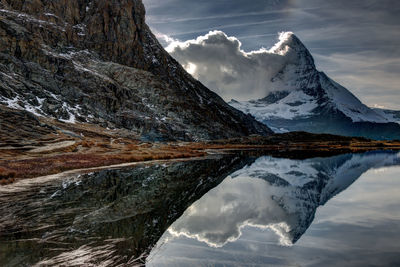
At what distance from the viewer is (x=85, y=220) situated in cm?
1834

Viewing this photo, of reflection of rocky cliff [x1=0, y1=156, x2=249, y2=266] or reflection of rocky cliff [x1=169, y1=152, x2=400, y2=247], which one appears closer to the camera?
reflection of rocky cliff [x1=0, y1=156, x2=249, y2=266]

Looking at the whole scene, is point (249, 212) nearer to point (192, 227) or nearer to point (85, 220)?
point (192, 227)

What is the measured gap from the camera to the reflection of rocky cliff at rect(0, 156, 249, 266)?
12.8m

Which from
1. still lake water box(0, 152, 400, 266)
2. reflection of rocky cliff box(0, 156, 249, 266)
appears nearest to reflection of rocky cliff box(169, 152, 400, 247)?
still lake water box(0, 152, 400, 266)

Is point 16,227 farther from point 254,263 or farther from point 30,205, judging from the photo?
point 254,263

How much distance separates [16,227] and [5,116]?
90.2 meters

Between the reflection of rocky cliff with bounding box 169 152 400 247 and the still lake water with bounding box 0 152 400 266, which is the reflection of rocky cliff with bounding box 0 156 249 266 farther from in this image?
the reflection of rocky cliff with bounding box 169 152 400 247

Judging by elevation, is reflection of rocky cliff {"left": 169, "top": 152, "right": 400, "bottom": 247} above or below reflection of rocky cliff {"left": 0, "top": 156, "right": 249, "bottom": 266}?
below

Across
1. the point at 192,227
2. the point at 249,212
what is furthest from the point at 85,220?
the point at 249,212

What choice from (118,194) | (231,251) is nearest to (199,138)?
(118,194)

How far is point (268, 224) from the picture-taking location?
19297 mm

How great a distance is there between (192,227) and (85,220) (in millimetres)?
5825

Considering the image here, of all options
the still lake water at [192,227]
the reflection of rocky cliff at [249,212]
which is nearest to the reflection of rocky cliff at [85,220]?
the still lake water at [192,227]

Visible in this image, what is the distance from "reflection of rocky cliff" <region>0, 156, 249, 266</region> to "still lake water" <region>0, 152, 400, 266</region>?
45 millimetres
